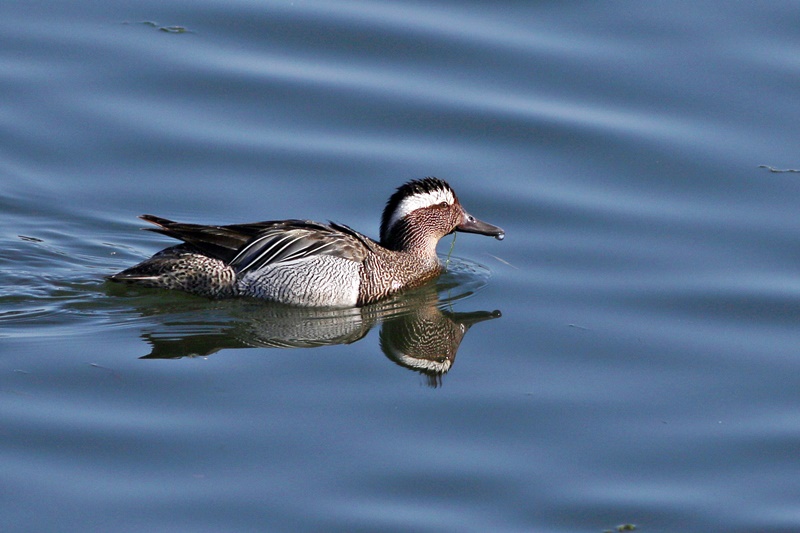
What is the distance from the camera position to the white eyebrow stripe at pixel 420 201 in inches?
476

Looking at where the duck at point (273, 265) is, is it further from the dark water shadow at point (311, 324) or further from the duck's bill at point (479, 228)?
the duck's bill at point (479, 228)

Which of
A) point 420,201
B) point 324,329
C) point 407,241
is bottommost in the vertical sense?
point 324,329

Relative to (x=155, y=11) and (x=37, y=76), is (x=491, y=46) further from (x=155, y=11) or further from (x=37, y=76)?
(x=37, y=76)

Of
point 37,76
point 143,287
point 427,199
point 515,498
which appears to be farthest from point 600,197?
point 37,76

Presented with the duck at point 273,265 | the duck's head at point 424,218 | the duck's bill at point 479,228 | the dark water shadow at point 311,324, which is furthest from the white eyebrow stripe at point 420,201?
the dark water shadow at point 311,324

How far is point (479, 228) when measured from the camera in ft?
40.2

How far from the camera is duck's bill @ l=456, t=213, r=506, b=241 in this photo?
12.2 meters

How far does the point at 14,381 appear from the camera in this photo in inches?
366

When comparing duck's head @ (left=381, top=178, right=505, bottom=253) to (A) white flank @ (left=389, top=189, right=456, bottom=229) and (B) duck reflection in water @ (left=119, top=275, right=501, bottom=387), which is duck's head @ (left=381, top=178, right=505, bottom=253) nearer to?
(A) white flank @ (left=389, top=189, right=456, bottom=229)

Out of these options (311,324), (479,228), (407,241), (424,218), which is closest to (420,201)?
(424,218)

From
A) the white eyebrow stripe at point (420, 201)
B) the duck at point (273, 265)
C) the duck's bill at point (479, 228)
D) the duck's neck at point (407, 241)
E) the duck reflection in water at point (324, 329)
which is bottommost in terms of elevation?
the duck reflection in water at point (324, 329)

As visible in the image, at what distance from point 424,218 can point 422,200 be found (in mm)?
238

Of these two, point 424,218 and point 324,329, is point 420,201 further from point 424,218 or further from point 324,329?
point 324,329

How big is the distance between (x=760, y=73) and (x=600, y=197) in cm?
307
